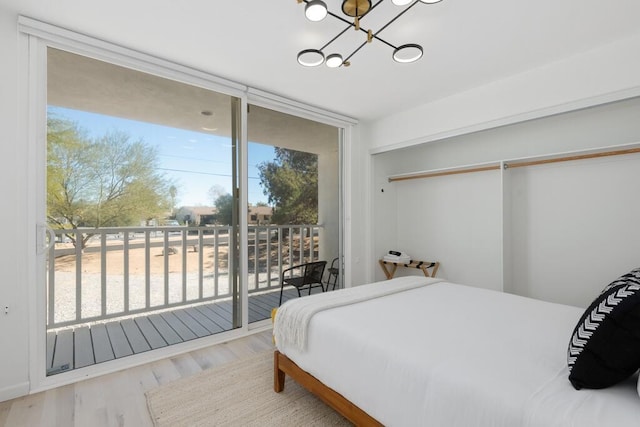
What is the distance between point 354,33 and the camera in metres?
2.14

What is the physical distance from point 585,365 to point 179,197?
317 centimetres

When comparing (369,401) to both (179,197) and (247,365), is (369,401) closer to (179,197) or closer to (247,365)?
(247,365)

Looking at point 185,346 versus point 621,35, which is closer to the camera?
point 621,35

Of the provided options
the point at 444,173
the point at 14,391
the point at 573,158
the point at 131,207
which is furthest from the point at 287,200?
the point at 573,158

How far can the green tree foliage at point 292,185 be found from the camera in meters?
3.52

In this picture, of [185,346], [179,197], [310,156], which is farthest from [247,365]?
[310,156]

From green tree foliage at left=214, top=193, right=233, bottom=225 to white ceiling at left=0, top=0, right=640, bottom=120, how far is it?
3.82 feet

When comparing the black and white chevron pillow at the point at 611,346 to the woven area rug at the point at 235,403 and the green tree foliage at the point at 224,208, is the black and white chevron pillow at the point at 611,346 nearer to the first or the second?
the woven area rug at the point at 235,403

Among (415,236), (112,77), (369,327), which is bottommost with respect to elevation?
(369,327)

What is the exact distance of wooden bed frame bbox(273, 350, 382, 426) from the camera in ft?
4.72

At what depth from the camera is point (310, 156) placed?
157 inches

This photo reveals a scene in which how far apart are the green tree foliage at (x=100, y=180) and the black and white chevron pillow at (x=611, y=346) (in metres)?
3.19

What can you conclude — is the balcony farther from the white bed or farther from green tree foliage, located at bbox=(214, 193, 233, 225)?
the white bed

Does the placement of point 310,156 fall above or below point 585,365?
above
